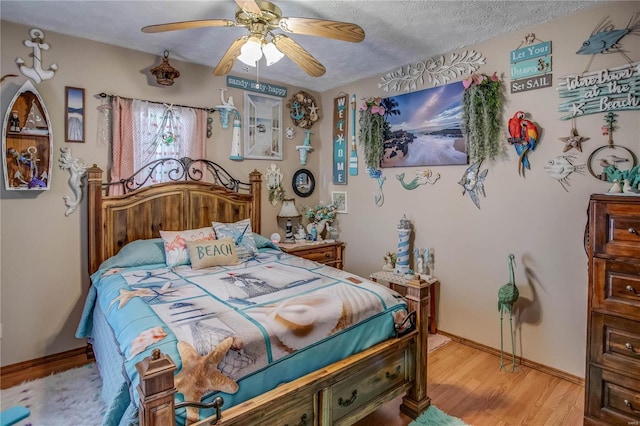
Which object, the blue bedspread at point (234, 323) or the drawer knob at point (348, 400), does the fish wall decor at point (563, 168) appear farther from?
the drawer knob at point (348, 400)

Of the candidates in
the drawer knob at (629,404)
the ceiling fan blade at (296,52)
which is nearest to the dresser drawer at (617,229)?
the drawer knob at (629,404)

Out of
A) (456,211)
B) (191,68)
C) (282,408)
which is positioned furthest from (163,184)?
(456,211)

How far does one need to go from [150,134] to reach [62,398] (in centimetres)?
213

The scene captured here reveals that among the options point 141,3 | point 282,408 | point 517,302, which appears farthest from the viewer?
point 517,302

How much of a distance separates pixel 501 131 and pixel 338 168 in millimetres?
1883

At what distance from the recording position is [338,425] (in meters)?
1.74

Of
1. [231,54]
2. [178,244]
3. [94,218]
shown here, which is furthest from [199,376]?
[94,218]

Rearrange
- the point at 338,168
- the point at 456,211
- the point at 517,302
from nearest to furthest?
1. the point at 517,302
2. the point at 456,211
3. the point at 338,168

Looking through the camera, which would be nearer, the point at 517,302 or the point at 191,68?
the point at 517,302

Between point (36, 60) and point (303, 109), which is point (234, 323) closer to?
point (36, 60)

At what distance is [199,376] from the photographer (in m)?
1.35

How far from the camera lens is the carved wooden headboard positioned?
282 cm

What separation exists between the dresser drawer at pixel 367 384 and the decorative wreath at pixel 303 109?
301 cm

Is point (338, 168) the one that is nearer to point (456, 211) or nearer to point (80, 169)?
point (456, 211)
